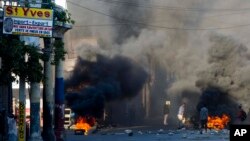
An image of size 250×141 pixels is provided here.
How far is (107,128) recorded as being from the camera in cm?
3616

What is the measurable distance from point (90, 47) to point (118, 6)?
244 inches

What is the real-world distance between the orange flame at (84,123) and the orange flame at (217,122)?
6.77 m

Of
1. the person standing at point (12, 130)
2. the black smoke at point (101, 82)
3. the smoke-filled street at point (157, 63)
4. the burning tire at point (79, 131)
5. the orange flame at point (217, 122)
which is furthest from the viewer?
the smoke-filled street at point (157, 63)

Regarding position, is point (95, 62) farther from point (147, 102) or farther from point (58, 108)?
point (58, 108)

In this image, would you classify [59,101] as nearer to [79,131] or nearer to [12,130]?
[12,130]

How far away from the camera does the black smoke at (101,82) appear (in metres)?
36.7

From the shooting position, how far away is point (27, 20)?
55.5 feet

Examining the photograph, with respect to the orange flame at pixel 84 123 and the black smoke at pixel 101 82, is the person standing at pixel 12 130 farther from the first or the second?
the black smoke at pixel 101 82

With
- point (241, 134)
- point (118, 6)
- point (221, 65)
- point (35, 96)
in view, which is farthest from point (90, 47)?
point (241, 134)

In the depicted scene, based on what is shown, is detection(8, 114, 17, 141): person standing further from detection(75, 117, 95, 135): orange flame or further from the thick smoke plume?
the thick smoke plume

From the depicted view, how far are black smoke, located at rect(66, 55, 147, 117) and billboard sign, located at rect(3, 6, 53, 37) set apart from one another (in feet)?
61.3

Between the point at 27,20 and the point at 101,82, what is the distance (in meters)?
21.5

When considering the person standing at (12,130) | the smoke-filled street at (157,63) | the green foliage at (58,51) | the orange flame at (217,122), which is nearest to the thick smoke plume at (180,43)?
the smoke-filled street at (157,63)

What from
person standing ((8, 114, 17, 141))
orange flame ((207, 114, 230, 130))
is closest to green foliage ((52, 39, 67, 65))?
person standing ((8, 114, 17, 141))
